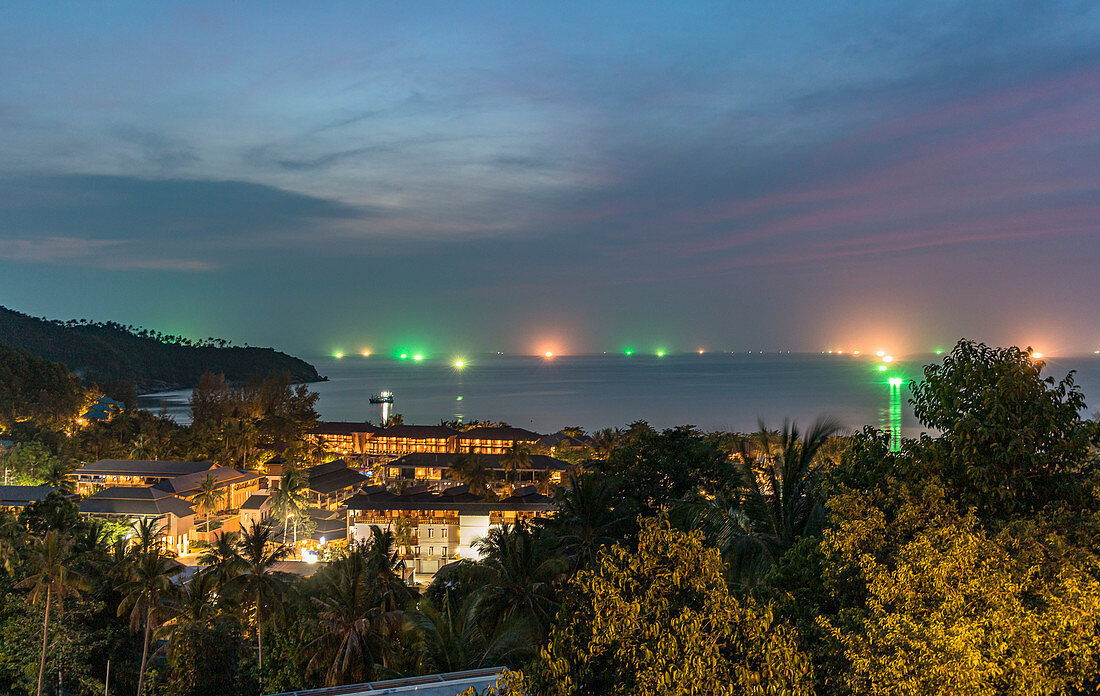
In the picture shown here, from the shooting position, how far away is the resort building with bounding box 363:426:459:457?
6450 cm

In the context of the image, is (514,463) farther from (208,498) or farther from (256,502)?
(208,498)

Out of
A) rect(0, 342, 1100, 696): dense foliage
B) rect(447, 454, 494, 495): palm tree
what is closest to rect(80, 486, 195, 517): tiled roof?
rect(447, 454, 494, 495): palm tree

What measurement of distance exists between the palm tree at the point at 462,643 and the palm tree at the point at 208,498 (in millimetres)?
28278

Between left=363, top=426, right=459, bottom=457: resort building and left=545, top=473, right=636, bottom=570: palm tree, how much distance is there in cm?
4736

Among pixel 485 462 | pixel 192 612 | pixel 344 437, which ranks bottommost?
pixel 192 612

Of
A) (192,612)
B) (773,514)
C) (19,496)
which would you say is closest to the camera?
(773,514)

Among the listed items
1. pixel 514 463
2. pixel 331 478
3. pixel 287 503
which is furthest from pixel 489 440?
pixel 287 503

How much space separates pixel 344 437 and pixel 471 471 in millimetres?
28812

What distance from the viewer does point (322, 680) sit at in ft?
56.0

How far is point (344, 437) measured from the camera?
6956 centimetres

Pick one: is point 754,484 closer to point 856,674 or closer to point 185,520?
point 856,674

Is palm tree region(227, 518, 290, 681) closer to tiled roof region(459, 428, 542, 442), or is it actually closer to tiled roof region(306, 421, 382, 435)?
tiled roof region(459, 428, 542, 442)

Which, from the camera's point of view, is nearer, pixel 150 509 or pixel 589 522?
pixel 589 522

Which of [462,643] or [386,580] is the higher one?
[462,643]
